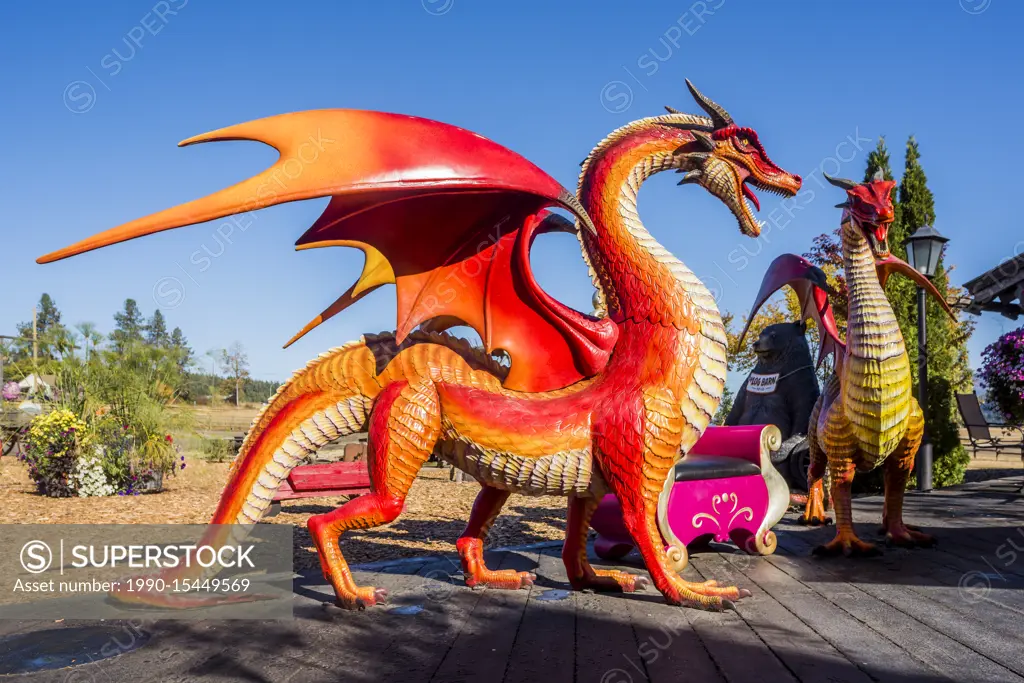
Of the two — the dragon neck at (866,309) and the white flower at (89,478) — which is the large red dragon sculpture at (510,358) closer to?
the dragon neck at (866,309)

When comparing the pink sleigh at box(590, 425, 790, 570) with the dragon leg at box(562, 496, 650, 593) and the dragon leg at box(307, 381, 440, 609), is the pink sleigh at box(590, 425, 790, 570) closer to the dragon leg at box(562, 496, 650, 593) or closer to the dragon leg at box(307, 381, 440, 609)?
the dragon leg at box(562, 496, 650, 593)

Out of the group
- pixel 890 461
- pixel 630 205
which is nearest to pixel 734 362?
pixel 890 461

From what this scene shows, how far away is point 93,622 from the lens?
9.18 feet

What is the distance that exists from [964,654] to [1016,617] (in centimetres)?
62

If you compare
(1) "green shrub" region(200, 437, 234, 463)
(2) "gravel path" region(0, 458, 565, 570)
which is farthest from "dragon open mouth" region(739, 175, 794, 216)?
(1) "green shrub" region(200, 437, 234, 463)

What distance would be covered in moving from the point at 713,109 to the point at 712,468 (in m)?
2.00

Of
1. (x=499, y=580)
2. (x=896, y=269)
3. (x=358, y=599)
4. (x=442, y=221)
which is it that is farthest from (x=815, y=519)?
(x=442, y=221)

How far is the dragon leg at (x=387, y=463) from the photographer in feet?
9.60

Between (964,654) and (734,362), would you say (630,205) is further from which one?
(734,362)

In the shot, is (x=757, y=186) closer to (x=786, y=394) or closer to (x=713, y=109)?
(x=713, y=109)

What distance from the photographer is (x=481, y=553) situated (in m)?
3.55

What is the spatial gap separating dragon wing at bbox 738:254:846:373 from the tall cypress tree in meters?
3.36

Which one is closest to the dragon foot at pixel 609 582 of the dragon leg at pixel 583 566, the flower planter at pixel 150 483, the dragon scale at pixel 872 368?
the dragon leg at pixel 583 566

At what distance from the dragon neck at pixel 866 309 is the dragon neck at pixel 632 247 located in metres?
1.07
